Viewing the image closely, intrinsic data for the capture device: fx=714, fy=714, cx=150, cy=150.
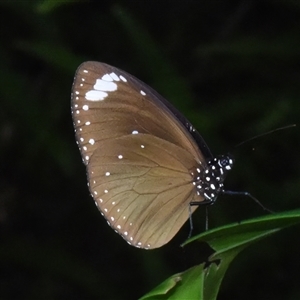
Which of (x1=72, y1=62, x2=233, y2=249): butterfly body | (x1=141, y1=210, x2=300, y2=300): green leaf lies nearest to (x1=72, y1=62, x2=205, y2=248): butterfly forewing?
(x1=72, y1=62, x2=233, y2=249): butterfly body

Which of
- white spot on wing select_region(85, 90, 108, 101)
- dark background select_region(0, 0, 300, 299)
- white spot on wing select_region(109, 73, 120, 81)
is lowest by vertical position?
dark background select_region(0, 0, 300, 299)

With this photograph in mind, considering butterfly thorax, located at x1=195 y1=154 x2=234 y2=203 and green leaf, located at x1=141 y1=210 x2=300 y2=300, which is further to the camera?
butterfly thorax, located at x1=195 y1=154 x2=234 y2=203

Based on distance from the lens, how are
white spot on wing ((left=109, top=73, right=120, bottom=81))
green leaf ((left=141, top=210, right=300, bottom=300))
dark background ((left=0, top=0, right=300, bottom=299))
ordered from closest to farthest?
green leaf ((left=141, top=210, right=300, bottom=300)) → white spot on wing ((left=109, top=73, right=120, bottom=81)) → dark background ((left=0, top=0, right=300, bottom=299))

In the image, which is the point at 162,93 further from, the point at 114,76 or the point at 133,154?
the point at 114,76

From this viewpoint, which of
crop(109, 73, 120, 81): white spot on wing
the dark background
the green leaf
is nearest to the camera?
the green leaf

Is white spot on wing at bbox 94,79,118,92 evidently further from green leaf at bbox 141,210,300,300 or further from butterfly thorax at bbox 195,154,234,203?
green leaf at bbox 141,210,300,300

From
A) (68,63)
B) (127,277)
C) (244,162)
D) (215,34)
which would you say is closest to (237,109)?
(244,162)

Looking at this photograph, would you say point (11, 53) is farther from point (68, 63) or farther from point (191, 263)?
point (191, 263)

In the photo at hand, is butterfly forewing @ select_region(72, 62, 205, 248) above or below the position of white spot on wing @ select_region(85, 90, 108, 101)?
below
